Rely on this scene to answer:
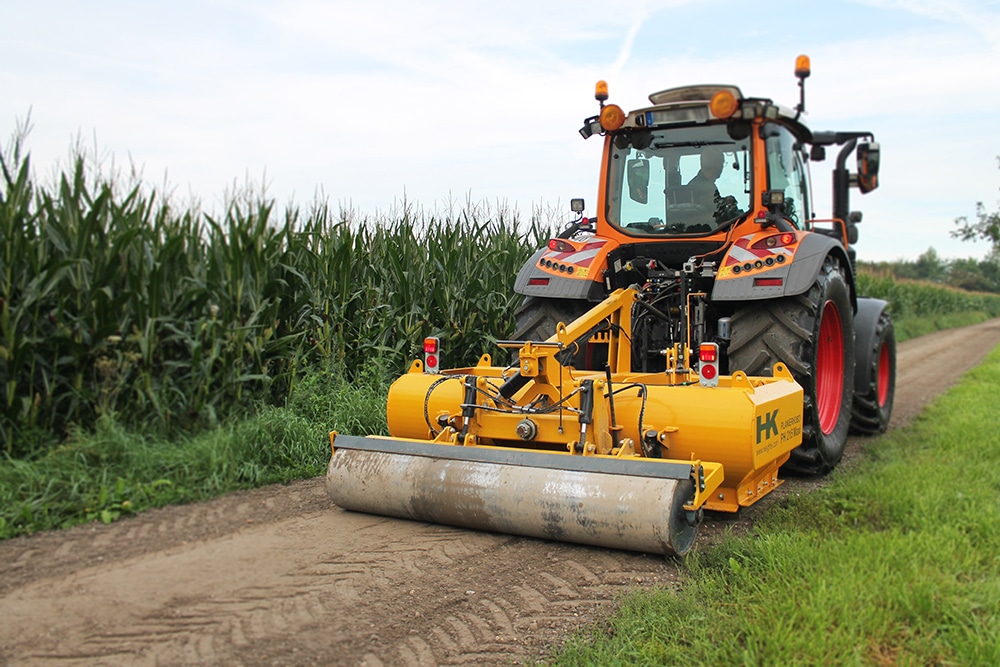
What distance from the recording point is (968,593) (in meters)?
3.05

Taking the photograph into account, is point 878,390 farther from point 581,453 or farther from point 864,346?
point 581,453

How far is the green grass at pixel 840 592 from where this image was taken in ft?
8.68

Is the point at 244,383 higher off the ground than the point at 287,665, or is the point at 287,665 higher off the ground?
the point at 244,383

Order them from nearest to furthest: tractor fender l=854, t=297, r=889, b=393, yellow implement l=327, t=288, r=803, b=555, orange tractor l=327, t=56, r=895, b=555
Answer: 1. yellow implement l=327, t=288, r=803, b=555
2. orange tractor l=327, t=56, r=895, b=555
3. tractor fender l=854, t=297, r=889, b=393

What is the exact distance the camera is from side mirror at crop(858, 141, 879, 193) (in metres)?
6.39

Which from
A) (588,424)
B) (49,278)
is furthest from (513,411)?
(49,278)

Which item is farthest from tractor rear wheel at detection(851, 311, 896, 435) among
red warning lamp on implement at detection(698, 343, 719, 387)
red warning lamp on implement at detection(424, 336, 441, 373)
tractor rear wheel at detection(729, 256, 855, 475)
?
red warning lamp on implement at detection(424, 336, 441, 373)

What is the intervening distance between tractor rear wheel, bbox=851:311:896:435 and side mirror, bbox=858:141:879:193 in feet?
3.83

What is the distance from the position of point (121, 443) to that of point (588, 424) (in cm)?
277

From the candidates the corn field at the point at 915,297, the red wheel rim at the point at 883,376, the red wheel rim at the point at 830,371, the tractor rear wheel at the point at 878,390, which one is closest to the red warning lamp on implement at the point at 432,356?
the red wheel rim at the point at 830,371

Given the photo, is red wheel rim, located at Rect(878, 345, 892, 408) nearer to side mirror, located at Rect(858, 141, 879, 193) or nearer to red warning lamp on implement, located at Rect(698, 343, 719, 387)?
side mirror, located at Rect(858, 141, 879, 193)

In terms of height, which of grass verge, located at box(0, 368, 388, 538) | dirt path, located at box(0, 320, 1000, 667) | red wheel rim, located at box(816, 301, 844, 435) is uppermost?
red wheel rim, located at box(816, 301, 844, 435)

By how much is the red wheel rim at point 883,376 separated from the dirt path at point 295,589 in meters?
3.51

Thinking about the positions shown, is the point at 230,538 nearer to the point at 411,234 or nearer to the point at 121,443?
the point at 121,443
